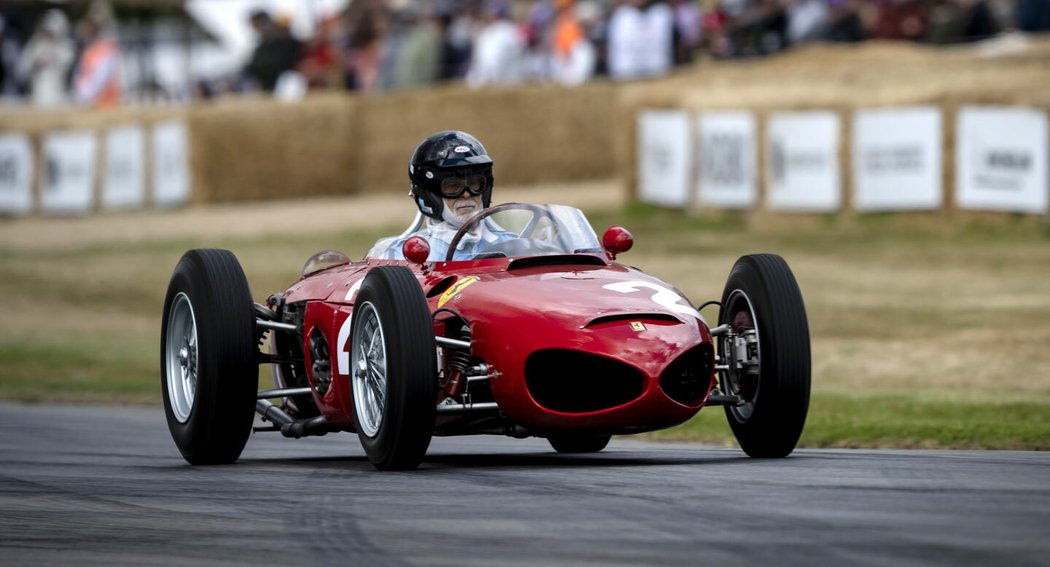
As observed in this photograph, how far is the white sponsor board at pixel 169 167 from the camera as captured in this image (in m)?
32.2

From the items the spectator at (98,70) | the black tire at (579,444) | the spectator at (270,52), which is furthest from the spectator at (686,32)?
the black tire at (579,444)

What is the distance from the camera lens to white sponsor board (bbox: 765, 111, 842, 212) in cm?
2394

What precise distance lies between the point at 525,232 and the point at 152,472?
7.09 feet

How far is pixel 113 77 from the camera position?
3506 cm

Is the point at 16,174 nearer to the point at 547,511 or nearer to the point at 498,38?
the point at 498,38

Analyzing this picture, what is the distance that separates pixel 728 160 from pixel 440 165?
51.1 ft

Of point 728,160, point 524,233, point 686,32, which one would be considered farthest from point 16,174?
point 524,233

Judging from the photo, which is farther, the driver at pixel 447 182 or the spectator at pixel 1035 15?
the spectator at pixel 1035 15

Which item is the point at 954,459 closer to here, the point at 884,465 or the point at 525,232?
the point at 884,465

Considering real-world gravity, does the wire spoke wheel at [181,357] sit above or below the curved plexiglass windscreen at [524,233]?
below

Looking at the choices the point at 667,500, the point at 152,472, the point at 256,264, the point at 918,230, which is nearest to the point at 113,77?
the point at 256,264

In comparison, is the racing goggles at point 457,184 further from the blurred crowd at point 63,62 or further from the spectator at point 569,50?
the blurred crowd at point 63,62

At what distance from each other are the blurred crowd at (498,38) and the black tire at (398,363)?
60.5 feet

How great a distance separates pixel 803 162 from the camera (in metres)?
24.4
